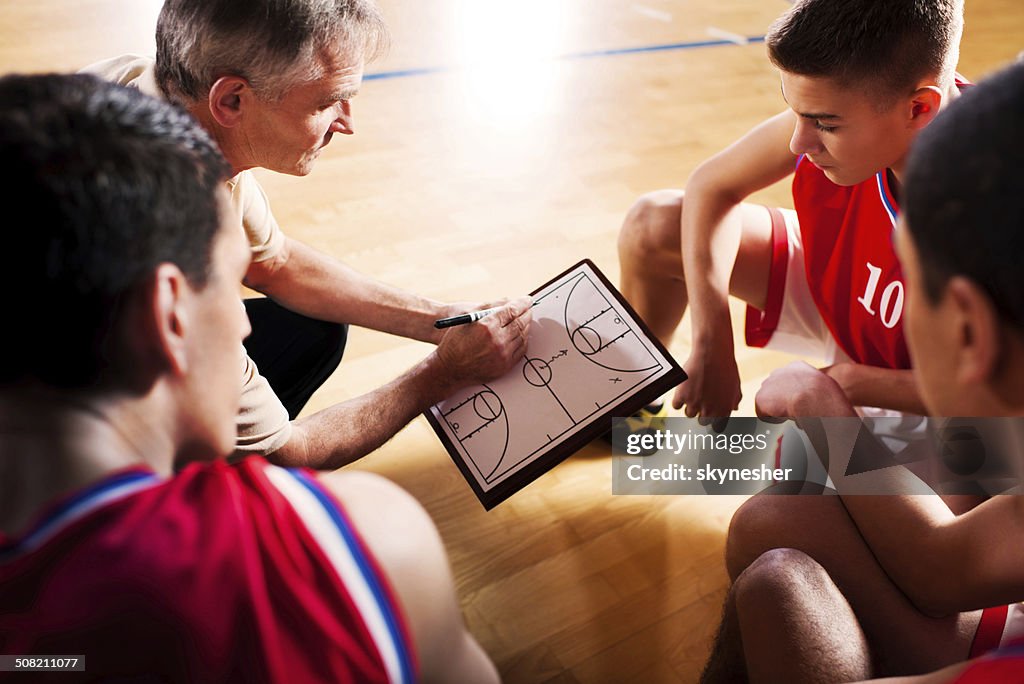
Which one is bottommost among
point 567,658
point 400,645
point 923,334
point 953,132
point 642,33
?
point 567,658

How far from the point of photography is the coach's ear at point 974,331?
685 millimetres

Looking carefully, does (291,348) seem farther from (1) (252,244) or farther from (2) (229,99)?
(2) (229,99)

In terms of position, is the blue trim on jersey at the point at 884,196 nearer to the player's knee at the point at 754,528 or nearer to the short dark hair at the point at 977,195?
the player's knee at the point at 754,528

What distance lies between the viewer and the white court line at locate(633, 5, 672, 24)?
12.9ft

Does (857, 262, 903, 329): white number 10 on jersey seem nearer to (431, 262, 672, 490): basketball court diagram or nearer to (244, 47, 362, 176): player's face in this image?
(431, 262, 672, 490): basketball court diagram

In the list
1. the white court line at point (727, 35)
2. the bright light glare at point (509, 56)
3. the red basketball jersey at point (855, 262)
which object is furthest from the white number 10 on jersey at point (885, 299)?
the white court line at point (727, 35)

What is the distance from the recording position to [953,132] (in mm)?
690

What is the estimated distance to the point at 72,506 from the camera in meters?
0.64

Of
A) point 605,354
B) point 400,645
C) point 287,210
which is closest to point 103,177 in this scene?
point 400,645

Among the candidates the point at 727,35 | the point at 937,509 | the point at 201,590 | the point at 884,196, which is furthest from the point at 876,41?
the point at 727,35

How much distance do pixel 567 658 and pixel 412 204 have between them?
4.83 feet

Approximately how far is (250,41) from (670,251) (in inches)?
33.8

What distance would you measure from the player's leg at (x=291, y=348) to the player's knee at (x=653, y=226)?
587mm

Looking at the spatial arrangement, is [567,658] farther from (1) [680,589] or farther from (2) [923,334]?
(2) [923,334]
